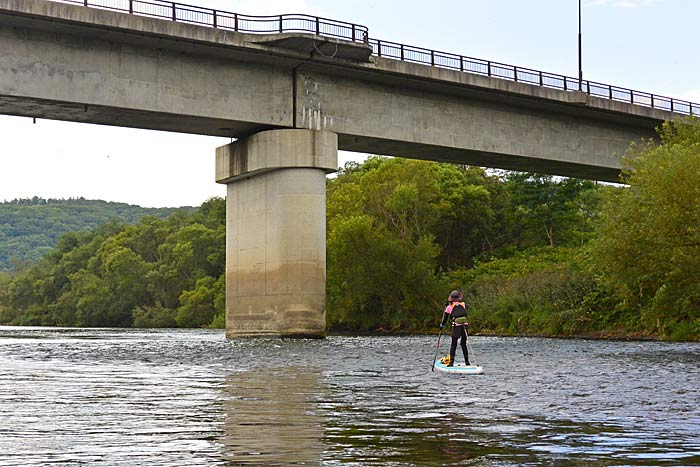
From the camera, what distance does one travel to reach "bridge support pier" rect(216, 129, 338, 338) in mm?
49469

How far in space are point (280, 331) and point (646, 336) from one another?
18523 millimetres

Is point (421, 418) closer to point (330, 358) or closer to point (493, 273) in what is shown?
point (330, 358)

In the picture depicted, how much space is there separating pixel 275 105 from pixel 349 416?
121 ft

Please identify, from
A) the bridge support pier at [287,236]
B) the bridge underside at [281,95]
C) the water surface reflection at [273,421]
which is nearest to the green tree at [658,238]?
the bridge underside at [281,95]

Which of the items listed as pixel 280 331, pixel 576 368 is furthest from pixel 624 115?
pixel 576 368

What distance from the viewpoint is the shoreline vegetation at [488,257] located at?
43.6 m

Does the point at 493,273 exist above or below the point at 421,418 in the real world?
above

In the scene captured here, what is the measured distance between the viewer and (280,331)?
161 feet

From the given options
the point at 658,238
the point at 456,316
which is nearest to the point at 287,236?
the point at 658,238

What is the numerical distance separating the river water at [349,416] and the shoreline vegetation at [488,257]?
16.8 m

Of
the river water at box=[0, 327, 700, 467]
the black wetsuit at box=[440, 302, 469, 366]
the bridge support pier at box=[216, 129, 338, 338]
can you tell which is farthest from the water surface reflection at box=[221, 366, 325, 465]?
the bridge support pier at box=[216, 129, 338, 338]

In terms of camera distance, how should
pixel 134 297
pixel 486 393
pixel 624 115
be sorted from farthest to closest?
1. pixel 134 297
2. pixel 624 115
3. pixel 486 393

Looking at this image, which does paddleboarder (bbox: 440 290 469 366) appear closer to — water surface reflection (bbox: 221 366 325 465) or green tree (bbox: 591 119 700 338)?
water surface reflection (bbox: 221 366 325 465)

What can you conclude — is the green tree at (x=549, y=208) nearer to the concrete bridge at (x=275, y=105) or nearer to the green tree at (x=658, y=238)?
the concrete bridge at (x=275, y=105)
